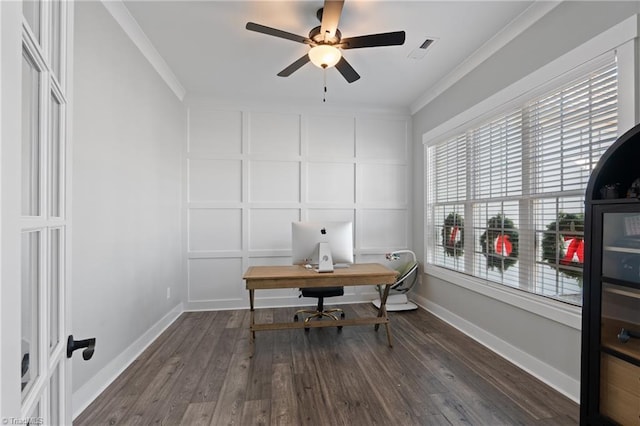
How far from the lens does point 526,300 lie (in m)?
2.45

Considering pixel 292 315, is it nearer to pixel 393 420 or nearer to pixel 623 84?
pixel 393 420

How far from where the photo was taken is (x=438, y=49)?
292 cm

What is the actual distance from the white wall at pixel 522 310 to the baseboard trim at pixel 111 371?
322 cm

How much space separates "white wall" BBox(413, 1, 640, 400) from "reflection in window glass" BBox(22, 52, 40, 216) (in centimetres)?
281

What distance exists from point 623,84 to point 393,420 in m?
2.46

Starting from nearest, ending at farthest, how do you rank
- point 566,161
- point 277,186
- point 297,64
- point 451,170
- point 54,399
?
1. point 54,399
2. point 566,161
3. point 297,64
4. point 451,170
5. point 277,186

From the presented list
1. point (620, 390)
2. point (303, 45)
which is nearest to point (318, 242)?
point (303, 45)

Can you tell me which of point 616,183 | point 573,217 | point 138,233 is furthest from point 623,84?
point 138,233

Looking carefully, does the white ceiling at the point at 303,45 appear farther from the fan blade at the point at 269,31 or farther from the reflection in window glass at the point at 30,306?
the reflection in window glass at the point at 30,306

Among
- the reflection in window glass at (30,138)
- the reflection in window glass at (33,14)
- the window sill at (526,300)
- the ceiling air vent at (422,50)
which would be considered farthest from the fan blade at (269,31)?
the window sill at (526,300)

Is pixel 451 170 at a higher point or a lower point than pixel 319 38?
lower

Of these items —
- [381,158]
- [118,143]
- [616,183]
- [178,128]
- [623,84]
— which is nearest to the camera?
[616,183]

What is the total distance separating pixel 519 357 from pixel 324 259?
184 centimetres

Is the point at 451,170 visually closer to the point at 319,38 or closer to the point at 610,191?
the point at 610,191
